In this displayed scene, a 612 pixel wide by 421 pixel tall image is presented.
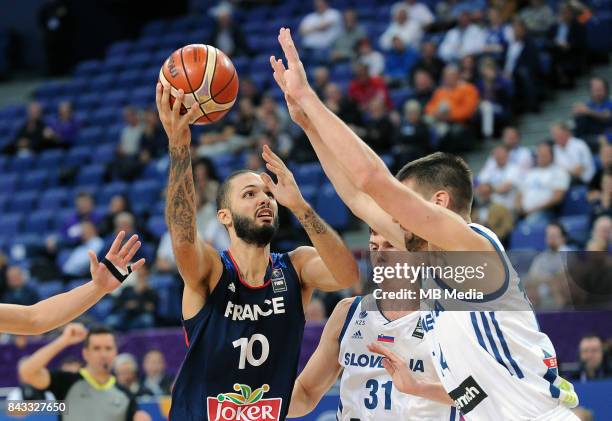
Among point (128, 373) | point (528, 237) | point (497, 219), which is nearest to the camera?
point (128, 373)

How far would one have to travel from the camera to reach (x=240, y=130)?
14.9 m

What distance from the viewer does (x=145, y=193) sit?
14953mm

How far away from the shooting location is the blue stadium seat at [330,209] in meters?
12.7

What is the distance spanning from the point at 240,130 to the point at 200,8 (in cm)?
600

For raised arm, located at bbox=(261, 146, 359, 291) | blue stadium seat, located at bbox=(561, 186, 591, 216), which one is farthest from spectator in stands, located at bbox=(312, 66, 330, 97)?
raised arm, located at bbox=(261, 146, 359, 291)

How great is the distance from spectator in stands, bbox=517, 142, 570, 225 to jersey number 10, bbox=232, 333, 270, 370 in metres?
6.16

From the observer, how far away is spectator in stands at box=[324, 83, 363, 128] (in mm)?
13516

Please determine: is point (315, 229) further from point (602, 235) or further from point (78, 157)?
point (78, 157)

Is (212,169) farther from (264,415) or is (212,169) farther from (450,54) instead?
(264,415)

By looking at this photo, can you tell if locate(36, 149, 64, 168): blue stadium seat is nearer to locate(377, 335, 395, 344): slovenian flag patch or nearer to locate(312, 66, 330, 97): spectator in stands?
locate(312, 66, 330, 97): spectator in stands

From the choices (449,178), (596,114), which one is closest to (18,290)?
(596,114)

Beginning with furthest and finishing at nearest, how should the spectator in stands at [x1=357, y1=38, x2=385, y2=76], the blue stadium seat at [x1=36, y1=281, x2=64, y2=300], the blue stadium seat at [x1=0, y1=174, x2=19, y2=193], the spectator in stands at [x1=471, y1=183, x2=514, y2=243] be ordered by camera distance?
the blue stadium seat at [x1=0, y1=174, x2=19, y2=193] → the spectator in stands at [x1=357, y1=38, x2=385, y2=76] → the blue stadium seat at [x1=36, y1=281, x2=64, y2=300] → the spectator in stands at [x1=471, y1=183, x2=514, y2=243]

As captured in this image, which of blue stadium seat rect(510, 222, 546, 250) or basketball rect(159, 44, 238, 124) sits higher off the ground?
basketball rect(159, 44, 238, 124)

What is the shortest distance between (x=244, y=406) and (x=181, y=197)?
1187 mm
